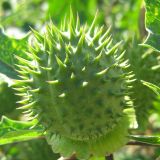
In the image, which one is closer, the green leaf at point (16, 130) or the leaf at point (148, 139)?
the leaf at point (148, 139)

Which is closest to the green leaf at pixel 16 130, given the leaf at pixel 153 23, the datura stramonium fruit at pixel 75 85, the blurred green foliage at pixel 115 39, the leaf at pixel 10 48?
the datura stramonium fruit at pixel 75 85

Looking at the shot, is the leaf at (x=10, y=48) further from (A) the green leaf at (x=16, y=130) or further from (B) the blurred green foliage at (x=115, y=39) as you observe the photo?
(A) the green leaf at (x=16, y=130)

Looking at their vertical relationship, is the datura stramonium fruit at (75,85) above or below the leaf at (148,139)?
above

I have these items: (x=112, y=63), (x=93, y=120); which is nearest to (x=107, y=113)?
(x=93, y=120)

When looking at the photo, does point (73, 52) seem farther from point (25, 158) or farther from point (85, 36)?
point (25, 158)

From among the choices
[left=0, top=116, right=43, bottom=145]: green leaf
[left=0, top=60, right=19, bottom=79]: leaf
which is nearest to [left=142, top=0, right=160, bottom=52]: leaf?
[left=0, top=116, right=43, bottom=145]: green leaf

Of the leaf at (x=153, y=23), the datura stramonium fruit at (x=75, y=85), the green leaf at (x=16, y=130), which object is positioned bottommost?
the green leaf at (x=16, y=130)
